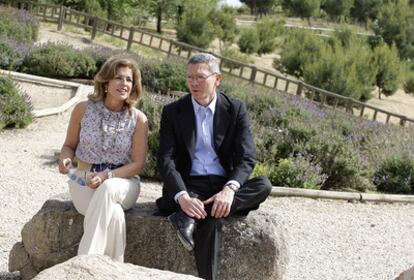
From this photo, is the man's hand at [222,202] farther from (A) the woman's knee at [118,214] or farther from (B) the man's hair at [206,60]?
(B) the man's hair at [206,60]

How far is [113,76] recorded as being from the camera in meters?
4.41

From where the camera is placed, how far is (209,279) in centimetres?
408

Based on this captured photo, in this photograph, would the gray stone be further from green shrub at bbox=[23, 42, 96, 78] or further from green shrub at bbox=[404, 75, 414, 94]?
green shrub at bbox=[404, 75, 414, 94]

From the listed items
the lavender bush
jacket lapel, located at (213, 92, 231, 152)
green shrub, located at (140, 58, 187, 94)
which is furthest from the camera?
the lavender bush

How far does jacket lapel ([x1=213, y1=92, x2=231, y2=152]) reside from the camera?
175 inches

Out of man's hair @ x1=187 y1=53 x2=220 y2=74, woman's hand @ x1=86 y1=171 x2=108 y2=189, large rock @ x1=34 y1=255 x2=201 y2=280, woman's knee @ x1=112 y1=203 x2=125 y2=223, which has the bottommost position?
woman's knee @ x1=112 y1=203 x2=125 y2=223

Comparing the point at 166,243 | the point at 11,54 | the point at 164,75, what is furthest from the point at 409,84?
the point at 166,243

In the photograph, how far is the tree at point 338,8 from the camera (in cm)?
5494

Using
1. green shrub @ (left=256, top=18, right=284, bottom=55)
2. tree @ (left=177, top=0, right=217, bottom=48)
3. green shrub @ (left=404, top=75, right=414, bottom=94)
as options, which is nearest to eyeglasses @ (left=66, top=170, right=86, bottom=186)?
tree @ (left=177, top=0, right=217, bottom=48)

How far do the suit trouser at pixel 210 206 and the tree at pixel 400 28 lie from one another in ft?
107

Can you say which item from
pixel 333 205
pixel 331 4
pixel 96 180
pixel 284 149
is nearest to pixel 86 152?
pixel 96 180

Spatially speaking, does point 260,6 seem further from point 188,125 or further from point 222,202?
point 222,202

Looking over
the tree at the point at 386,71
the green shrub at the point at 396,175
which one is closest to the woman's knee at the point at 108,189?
the green shrub at the point at 396,175

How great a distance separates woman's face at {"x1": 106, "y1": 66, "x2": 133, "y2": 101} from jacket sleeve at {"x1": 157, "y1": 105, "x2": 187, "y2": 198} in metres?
0.28
